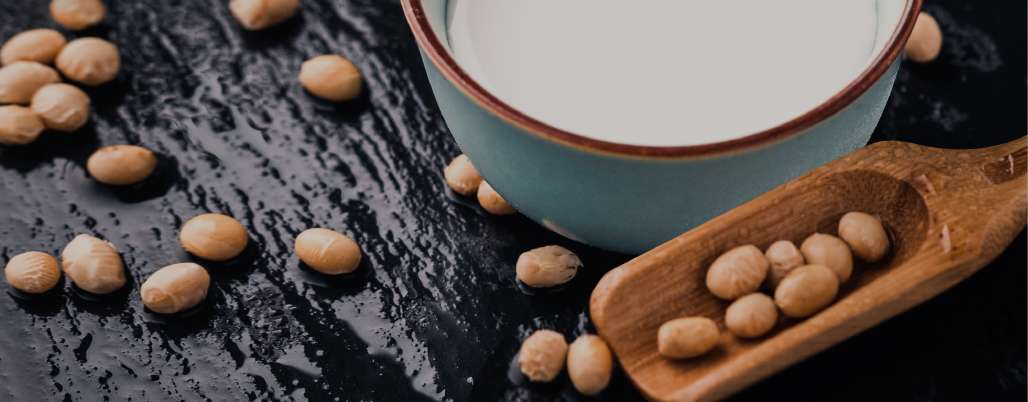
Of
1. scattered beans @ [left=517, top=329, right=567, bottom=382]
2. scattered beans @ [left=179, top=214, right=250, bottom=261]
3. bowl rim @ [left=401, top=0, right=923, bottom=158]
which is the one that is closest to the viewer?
bowl rim @ [left=401, top=0, right=923, bottom=158]

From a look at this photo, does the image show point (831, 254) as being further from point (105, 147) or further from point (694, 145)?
point (105, 147)

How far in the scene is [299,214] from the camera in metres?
1.13

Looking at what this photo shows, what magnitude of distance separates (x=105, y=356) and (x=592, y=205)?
0.42 metres

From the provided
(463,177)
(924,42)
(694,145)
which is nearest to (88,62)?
(463,177)

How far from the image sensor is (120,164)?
1.14 meters

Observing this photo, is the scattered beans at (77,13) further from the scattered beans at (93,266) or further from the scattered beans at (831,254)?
the scattered beans at (831,254)

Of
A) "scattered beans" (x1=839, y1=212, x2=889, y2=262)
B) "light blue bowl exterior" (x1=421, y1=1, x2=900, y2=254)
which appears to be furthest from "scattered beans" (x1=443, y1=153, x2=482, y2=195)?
"scattered beans" (x1=839, y1=212, x2=889, y2=262)

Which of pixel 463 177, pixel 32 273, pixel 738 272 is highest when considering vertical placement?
pixel 738 272

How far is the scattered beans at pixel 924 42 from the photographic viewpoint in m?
1.20

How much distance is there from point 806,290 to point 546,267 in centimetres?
22

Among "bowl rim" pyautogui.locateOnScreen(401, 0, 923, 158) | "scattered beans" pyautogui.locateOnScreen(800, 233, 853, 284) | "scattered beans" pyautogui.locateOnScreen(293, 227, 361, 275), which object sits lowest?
"scattered beans" pyautogui.locateOnScreen(293, 227, 361, 275)

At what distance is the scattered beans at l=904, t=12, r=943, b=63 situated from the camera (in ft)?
3.95

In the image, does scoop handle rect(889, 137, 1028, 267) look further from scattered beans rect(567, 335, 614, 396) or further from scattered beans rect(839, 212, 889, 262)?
scattered beans rect(567, 335, 614, 396)

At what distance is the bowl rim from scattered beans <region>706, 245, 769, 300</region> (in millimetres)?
97
